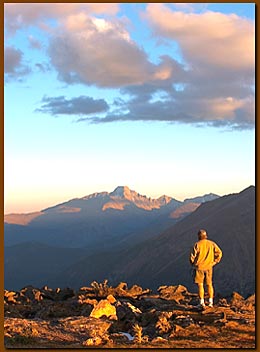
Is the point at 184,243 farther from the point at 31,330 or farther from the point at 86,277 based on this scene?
the point at 31,330

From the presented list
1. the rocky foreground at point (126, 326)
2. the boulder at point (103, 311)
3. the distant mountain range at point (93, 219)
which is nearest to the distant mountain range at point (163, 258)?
the distant mountain range at point (93, 219)

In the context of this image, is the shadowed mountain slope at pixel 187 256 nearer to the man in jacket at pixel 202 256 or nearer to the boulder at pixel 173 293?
the boulder at pixel 173 293

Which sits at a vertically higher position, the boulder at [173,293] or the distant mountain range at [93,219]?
the distant mountain range at [93,219]

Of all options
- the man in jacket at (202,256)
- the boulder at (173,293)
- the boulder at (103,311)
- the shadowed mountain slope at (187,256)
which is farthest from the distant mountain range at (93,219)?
the man in jacket at (202,256)

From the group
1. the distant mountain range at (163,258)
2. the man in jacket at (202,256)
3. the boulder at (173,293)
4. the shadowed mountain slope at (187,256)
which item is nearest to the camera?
the man in jacket at (202,256)

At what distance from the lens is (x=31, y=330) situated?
40.0ft

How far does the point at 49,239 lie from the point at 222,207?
67.1 metres

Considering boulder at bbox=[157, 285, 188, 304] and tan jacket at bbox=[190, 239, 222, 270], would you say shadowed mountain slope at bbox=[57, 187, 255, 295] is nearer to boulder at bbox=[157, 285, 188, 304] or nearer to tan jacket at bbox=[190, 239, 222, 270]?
boulder at bbox=[157, 285, 188, 304]

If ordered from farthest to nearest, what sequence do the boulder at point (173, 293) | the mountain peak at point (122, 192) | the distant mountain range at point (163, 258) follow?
the mountain peak at point (122, 192), the distant mountain range at point (163, 258), the boulder at point (173, 293)

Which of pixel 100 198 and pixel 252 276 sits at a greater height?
pixel 100 198

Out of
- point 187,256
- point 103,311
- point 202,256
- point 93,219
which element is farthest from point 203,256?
point 93,219

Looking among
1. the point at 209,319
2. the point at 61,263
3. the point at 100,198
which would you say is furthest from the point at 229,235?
the point at 100,198

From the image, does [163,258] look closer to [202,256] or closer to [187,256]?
[187,256]

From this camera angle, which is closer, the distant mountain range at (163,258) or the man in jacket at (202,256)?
the man in jacket at (202,256)
